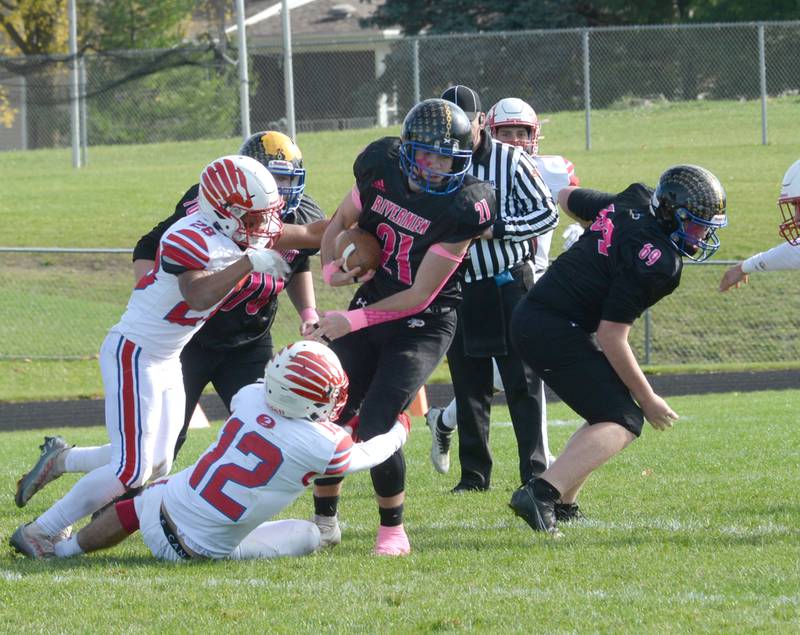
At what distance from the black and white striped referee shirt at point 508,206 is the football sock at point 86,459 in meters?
1.99

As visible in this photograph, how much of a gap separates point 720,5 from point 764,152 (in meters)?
9.97

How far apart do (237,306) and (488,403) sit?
177cm

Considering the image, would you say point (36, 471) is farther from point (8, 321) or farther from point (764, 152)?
point (764, 152)

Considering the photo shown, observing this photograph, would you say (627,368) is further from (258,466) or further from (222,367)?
(222,367)

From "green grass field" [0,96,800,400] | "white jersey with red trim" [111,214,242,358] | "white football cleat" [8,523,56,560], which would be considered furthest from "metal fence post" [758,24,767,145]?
"white football cleat" [8,523,56,560]

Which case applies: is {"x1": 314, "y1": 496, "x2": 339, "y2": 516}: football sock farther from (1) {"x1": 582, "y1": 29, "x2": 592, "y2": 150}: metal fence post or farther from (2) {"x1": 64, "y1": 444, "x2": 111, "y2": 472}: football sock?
(1) {"x1": 582, "y1": 29, "x2": 592, "y2": 150}: metal fence post

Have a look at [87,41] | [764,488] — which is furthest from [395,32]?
[764,488]

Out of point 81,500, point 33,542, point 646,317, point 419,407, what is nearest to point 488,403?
point 81,500

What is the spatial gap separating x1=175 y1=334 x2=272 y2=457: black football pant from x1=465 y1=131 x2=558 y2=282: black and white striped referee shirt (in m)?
1.19

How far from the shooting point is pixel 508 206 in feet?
20.7

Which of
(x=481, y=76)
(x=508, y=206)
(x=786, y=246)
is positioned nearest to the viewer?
(x=786, y=246)

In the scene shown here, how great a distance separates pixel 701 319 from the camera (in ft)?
48.7

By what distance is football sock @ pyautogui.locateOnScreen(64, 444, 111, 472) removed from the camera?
5754mm

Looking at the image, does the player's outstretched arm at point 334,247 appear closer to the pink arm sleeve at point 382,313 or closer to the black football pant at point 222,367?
the pink arm sleeve at point 382,313
